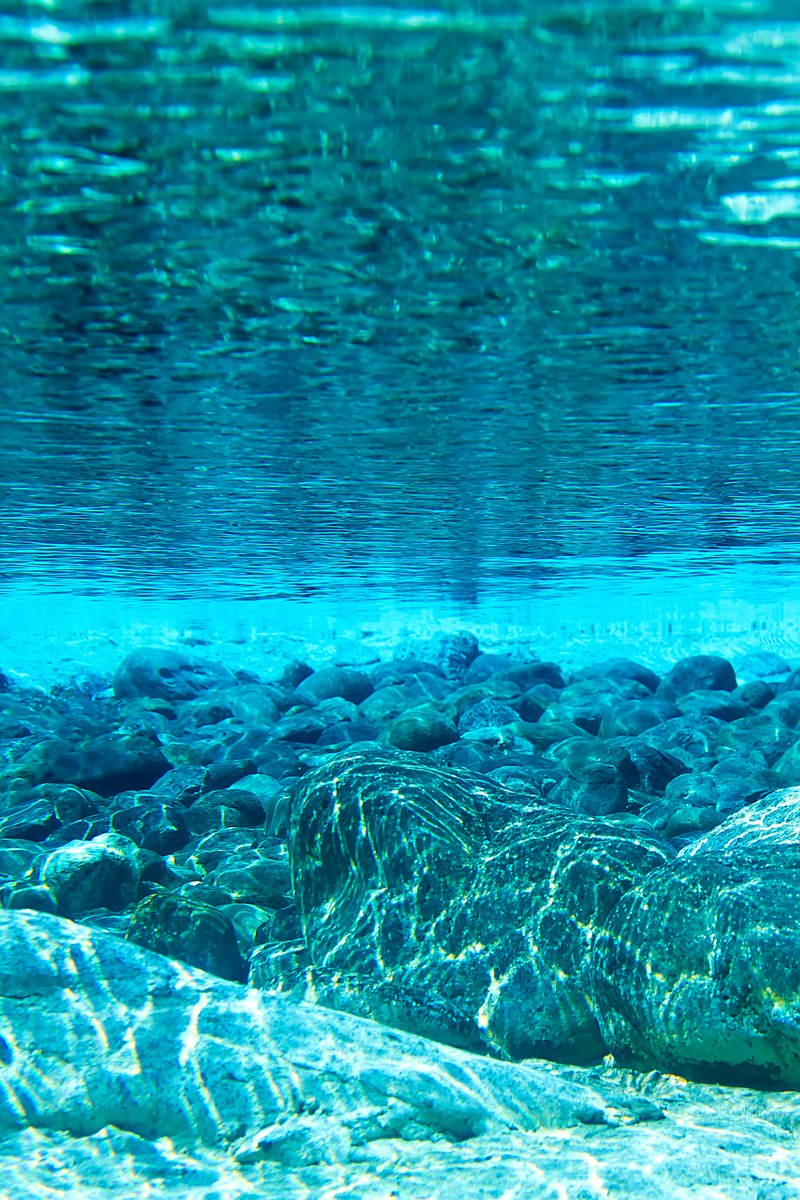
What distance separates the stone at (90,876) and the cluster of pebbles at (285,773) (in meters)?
0.02

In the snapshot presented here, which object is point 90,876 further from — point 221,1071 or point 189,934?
point 221,1071

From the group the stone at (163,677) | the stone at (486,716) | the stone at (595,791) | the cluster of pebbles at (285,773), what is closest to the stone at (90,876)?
the cluster of pebbles at (285,773)

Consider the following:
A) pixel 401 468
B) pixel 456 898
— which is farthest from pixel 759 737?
pixel 456 898

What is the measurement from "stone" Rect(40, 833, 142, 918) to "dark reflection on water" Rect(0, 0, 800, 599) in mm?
4198

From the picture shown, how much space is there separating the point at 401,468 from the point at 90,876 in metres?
5.73

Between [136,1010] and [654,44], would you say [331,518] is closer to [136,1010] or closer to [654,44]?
[136,1010]

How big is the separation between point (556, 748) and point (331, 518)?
530cm

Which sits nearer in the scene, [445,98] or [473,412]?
[445,98]

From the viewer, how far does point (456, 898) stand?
618 cm

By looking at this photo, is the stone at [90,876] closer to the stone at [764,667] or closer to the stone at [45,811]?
the stone at [45,811]

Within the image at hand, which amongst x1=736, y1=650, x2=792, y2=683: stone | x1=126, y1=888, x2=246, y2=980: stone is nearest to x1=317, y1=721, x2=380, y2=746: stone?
x1=126, y1=888, x2=246, y2=980: stone

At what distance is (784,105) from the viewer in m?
3.37

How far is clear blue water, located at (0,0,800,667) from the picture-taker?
3.07 meters

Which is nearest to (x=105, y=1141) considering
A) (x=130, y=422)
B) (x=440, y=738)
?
(x=130, y=422)
